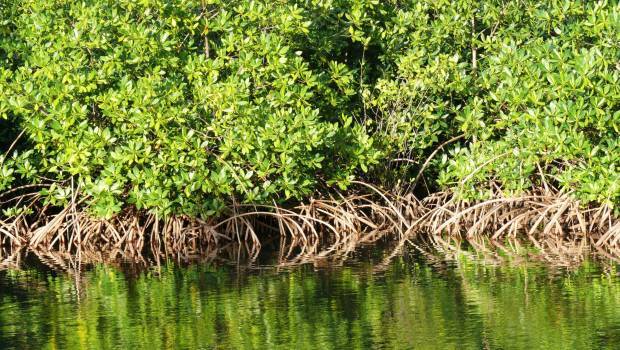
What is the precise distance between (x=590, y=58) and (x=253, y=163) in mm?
3624

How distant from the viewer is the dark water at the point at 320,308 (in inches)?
391

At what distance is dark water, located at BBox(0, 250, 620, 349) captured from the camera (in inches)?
391

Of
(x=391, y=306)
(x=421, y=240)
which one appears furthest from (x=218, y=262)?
(x=391, y=306)

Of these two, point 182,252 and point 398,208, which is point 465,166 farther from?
point 182,252

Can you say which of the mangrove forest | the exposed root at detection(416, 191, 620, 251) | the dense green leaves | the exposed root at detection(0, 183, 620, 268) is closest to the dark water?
the mangrove forest

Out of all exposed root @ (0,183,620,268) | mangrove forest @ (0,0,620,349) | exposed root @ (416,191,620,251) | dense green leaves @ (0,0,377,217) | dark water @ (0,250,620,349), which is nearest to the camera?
dark water @ (0,250,620,349)

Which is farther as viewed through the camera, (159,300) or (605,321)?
(159,300)

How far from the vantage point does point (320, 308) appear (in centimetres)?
1120

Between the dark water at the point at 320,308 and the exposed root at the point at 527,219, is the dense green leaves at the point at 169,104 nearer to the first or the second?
the exposed root at the point at 527,219

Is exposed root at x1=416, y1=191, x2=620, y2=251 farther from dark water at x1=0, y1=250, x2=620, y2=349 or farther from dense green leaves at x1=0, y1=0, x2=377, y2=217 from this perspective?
dark water at x1=0, y1=250, x2=620, y2=349

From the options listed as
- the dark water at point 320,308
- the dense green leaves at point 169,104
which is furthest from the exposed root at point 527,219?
the dark water at point 320,308

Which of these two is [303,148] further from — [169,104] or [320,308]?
[320,308]

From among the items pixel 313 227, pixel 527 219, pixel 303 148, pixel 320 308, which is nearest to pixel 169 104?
pixel 303 148

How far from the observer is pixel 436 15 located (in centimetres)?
1700
